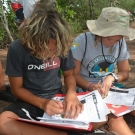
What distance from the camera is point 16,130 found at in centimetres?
162

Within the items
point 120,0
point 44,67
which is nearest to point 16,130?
point 44,67

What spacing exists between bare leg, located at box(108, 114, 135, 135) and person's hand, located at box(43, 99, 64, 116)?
48 cm

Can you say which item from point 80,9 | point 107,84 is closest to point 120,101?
point 107,84

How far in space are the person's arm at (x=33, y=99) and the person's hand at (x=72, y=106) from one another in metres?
0.04

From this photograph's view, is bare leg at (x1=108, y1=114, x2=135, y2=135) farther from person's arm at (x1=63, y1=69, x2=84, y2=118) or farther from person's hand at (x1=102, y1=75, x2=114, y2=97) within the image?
person's arm at (x1=63, y1=69, x2=84, y2=118)

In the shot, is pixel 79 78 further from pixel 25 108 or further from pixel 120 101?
pixel 25 108

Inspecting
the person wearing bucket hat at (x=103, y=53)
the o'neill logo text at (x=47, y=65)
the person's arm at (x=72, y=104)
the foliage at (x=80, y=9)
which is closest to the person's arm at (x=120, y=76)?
the person wearing bucket hat at (x=103, y=53)

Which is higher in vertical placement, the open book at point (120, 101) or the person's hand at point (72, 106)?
the person's hand at point (72, 106)

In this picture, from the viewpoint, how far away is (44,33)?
5.19ft

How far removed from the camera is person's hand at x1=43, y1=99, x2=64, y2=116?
1.60 m

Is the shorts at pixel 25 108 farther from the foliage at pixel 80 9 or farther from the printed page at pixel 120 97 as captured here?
the foliage at pixel 80 9

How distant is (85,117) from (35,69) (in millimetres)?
469

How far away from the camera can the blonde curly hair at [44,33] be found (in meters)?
1.59

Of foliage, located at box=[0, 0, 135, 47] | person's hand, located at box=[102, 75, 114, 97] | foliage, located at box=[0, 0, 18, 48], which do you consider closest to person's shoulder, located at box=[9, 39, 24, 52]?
person's hand, located at box=[102, 75, 114, 97]
